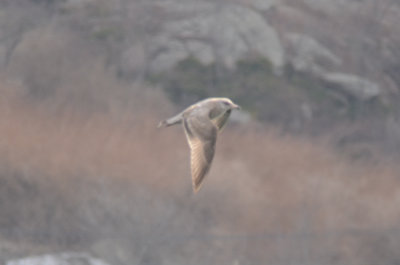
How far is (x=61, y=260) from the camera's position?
30.0ft

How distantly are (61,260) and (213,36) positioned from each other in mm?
7165

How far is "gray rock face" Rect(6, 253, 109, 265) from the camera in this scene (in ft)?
28.7

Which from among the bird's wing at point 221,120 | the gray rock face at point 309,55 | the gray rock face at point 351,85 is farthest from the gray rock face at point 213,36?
the bird's wing at point 221,120

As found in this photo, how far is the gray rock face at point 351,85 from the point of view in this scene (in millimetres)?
16203

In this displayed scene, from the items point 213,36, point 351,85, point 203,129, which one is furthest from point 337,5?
point 203,129

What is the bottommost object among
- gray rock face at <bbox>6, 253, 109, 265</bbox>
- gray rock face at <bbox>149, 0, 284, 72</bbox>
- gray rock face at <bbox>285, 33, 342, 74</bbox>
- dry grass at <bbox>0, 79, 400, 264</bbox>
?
gray rock face at <bbox>285, 33, 342, 74</bbox>

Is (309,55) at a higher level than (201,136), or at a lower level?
lower

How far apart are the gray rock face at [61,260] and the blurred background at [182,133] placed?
105 mm

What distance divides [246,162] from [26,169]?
3.19 m

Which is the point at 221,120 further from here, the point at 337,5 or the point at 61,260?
the point at 337,5

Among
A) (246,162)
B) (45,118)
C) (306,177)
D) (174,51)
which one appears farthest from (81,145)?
(174,51)

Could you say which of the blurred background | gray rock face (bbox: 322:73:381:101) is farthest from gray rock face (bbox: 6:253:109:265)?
gray rock face (bbox: 322:73:381:101)

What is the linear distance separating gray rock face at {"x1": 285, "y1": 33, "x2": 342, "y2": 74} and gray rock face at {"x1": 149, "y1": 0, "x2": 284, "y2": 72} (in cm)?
33

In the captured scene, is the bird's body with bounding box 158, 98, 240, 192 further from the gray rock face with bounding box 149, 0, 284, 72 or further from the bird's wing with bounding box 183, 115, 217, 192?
the gray rock face with bounding box 149, 0, 284, 72
